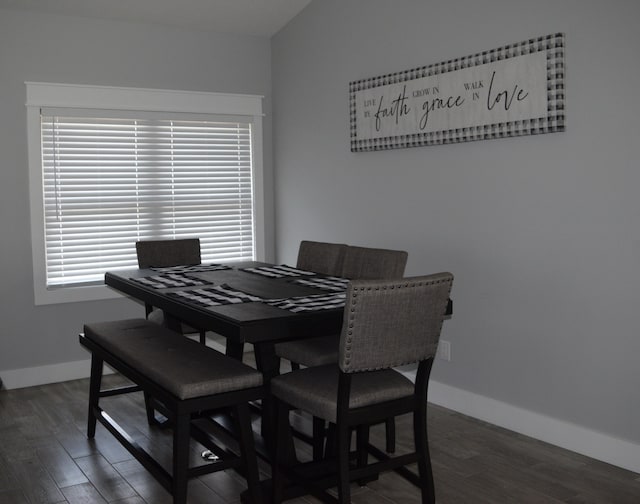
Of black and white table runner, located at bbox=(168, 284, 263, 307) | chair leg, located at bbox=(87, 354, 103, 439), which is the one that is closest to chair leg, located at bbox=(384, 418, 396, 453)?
black and white table runner, located at bbox=(168, 284, 263, 307)

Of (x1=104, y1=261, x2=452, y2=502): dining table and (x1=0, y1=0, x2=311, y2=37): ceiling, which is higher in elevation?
(x1=0, y1=0, x2=311, y2=37): ceiling

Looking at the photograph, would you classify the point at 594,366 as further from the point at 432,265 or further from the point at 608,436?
the point at 432,265

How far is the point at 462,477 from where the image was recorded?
10.1ft

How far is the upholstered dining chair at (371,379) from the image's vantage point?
241 centimetres

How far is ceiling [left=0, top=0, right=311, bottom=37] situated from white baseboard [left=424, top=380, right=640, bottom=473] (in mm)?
2865

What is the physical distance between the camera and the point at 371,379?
2.67 metres

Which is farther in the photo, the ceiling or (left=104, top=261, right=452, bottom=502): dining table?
the ceiling

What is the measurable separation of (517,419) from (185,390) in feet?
6.23

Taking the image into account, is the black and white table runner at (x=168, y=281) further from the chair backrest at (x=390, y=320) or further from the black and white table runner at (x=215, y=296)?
the chair backrest at (x=390, y=320)

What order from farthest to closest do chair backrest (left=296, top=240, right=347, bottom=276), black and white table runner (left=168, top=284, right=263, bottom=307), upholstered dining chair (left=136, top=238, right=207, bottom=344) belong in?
upholstered dining chair (left=136, top=238, right=207, bottom=344)
chair backrest (left=296, top=240, right=347, bottom=276)
black and white table runner (left=168, top=284, right=263, bottom=307)

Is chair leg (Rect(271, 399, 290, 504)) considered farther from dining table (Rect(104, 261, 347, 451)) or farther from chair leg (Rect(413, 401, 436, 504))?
chair leg (Rect(413, 401, 436, 504))

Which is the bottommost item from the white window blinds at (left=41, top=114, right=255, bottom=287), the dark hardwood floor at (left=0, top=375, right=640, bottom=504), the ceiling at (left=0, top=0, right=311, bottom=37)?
the dark hardwood floor at (left=0, top=375, right=640, bottom=504)

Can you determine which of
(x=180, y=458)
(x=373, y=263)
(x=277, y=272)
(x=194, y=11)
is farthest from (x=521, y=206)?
(x=194, y=11)

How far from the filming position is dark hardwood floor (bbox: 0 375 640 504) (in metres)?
2.89
